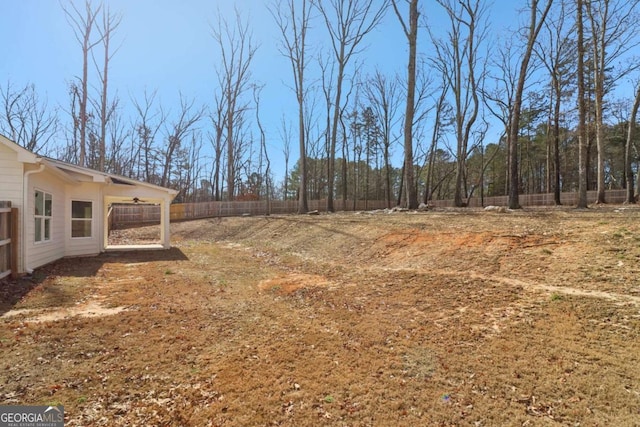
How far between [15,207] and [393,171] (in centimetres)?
3895

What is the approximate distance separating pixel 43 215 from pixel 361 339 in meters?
8.61

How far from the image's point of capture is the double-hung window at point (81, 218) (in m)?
9.88

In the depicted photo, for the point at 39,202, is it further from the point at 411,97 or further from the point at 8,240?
the point at 411,97

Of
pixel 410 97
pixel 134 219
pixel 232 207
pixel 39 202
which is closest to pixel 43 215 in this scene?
pixel 39 202

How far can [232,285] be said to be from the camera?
643 cm

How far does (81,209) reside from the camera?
10188 millimetres

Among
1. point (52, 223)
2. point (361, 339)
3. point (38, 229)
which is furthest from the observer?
point (52, 223)

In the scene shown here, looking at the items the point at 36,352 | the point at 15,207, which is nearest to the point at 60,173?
the point at 15,207

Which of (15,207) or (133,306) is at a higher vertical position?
(15,207)

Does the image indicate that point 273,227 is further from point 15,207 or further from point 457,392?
point 457,392

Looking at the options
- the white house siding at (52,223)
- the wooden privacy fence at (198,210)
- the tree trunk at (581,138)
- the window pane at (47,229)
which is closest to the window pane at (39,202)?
the white house siding at (52,223)

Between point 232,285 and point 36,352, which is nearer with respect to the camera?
point 36,352

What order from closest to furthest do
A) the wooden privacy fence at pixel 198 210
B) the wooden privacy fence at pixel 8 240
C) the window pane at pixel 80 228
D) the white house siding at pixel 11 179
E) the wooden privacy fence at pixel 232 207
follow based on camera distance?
the wooden privacy fence at pixel 8 240 → the white house siding at pixel 11 179 → the window pane at pixel 80 228 → the wooden privacy fence at pixel 232 207 → the wooden privacy fence at pixel 198 210

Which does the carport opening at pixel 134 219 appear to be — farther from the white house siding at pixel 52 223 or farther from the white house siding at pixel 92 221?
the white house siding at pixel 52 223
